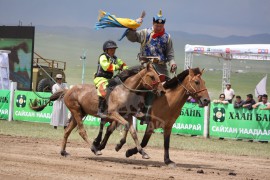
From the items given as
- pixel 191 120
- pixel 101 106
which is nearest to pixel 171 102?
pixel 101 106

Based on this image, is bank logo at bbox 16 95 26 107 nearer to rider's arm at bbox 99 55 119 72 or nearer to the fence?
the fence

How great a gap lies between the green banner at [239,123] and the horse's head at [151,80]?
343 inches

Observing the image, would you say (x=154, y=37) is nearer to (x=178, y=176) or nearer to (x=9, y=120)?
(x=178, y=176)

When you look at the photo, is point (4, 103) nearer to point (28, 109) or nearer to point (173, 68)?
point (28, 109)

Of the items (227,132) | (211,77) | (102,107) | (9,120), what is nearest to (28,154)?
(102,107)

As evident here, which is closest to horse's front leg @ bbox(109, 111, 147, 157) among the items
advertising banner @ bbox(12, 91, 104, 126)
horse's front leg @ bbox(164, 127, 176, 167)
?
horse's front leg @ bbox(164, 127, 176, 167)

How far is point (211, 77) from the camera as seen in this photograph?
370 ft

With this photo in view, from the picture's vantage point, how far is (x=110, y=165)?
13.4 metres

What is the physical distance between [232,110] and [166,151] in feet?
29.1

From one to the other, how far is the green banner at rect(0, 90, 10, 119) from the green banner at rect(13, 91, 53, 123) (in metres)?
0.41

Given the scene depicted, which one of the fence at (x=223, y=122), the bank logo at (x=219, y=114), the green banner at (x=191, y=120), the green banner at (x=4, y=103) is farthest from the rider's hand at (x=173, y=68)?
the green banner at (x=4, y=103)

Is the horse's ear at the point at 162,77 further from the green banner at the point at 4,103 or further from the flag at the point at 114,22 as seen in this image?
the green banner at the point at 4,103

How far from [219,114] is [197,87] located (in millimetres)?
9200

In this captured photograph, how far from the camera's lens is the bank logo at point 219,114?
896 inches
